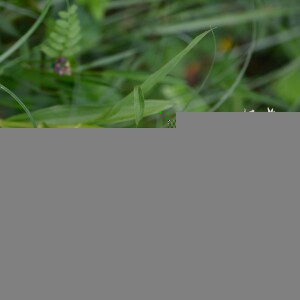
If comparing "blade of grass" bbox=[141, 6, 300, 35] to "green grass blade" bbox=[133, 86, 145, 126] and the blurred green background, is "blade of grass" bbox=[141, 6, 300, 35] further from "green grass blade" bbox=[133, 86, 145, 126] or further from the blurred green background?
"green grass blade" bbox=[133, 86, 145, 126]

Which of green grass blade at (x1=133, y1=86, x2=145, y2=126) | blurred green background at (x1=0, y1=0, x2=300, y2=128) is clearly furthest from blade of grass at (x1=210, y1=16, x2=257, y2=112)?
green grass blade at (x1=133, y1=86, x2=145, y2=126)

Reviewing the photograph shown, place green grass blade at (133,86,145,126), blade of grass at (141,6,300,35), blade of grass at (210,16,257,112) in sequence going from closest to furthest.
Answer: green grass blade at (133,86,145,126)
blade of grass at (210,16,257,112)
blade of grass at (141,6,300,35)

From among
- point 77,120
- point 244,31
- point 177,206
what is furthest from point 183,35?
point 177,206

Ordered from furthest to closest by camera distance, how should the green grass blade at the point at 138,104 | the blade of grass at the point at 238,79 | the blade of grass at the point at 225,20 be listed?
the blade of grass at the point at 225,20 → the blade of grass at the point at 238,79 → the green grass blade at the point at 138,104

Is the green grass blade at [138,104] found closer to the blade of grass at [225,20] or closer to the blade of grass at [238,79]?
the blade of grass at [238,79]

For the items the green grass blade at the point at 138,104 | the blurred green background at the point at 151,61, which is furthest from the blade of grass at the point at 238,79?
the green grass blade at the point at 138,104

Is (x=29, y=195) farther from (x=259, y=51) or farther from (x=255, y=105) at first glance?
(x=259, y=51)

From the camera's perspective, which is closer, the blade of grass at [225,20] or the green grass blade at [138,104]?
the green grass blade at [138,104]

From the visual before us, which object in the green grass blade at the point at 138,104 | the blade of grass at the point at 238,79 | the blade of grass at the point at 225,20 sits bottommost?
the green grass blade at the point at 138,104
